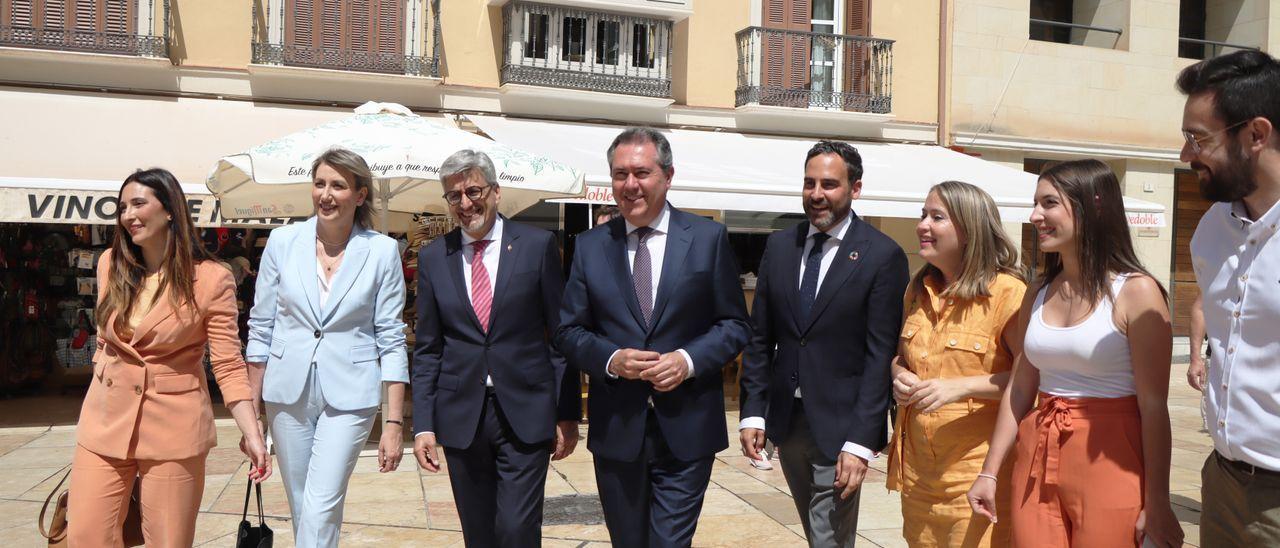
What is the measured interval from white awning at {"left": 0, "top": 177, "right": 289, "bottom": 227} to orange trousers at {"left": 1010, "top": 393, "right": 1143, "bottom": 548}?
749 centimetres

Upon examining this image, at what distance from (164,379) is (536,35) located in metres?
10.5

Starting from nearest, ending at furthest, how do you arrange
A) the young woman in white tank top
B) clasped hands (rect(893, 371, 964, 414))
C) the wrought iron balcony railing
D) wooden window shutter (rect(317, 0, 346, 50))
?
1. the young woman in white tank top
2. clasped hands (rect(893, 371, 964, 414))
3. the wrought iron balcony railing
4. wooden window shutter (rect(317, 0, 346, 50))

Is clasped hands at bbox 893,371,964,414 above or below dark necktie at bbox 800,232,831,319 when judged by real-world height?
below

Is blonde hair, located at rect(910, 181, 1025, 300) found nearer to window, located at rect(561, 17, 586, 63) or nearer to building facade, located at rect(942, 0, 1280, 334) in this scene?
window, located at rect(561, 17, 586, 63)

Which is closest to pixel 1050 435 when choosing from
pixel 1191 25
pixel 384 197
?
pixel 384 197

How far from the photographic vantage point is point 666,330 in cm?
376

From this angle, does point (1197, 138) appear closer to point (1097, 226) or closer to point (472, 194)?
point (1097, 226)

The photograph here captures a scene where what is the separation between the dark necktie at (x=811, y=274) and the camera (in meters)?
3.91

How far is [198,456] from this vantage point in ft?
A: 12.7

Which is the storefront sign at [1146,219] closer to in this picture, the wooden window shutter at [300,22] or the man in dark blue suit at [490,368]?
the wooden window shutter at [300,22]

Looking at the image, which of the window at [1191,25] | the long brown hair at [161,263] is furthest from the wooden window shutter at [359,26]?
the window at [1191,25]

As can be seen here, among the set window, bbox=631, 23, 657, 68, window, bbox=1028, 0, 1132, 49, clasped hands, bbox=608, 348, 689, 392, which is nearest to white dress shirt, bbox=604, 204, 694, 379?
clasped hands, bbox=608, 348, 689, 392

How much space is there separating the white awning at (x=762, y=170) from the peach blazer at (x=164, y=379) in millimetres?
5505

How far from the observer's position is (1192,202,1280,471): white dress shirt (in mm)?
2477
